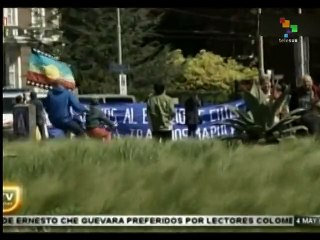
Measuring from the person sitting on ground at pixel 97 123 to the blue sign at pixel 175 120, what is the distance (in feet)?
0.17

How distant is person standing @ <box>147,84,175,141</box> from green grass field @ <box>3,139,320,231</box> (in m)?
0.12

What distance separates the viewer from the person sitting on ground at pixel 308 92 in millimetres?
14680

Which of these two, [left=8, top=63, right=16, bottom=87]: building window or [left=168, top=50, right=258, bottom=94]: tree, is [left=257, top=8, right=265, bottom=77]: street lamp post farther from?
[left=8, top=63, right=16, bottom=87]: building window

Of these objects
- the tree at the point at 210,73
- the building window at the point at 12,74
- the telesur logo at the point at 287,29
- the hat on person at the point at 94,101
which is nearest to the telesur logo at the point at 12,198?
the building window at the point at 12,74

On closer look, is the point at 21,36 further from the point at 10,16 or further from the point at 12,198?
the point at 12,198

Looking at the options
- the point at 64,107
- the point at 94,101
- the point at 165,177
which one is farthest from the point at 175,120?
the point at 64,107

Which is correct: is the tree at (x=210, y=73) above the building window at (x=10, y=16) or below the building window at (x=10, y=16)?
below

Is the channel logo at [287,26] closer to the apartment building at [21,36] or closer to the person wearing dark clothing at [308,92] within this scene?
the person wearing dark clothing at [308,92]

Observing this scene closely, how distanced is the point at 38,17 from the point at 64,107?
3.14 ft

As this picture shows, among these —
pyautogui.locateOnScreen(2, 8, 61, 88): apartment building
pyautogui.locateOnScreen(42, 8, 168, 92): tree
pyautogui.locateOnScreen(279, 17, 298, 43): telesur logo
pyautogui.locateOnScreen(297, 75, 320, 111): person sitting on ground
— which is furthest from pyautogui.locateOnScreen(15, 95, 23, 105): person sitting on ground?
pyautogui.locateOnScreen(297, 75, 320, 111): person sitting on ground

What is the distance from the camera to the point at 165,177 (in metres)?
14.7

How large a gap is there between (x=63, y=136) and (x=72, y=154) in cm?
21

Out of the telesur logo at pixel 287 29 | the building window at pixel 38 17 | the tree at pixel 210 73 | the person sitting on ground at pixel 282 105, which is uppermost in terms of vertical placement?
the building window at pixel 38 17

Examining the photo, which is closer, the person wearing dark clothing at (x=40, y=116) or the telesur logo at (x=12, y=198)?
the telesur logo at (x=12, y=198)
